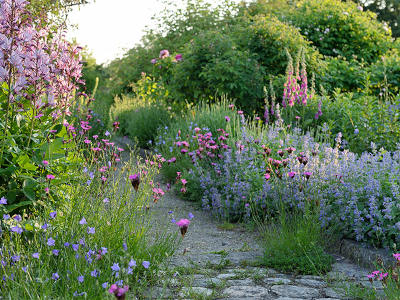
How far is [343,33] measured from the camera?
490 inches

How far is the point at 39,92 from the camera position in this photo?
333 centimetres

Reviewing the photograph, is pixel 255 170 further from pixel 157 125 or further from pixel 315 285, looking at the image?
pixel 157 125

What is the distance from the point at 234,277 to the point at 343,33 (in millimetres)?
10730

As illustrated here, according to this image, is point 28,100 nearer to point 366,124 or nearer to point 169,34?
point 366,124

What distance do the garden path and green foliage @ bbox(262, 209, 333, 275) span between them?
0.08 metres

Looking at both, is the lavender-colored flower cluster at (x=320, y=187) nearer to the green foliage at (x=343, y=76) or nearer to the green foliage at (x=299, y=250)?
the green foliage at (x=299, y=250)

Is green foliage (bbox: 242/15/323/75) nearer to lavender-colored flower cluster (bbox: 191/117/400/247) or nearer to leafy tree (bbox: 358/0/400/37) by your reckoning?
lavender-colored flower cluster (bbox: 191/117/400/247)

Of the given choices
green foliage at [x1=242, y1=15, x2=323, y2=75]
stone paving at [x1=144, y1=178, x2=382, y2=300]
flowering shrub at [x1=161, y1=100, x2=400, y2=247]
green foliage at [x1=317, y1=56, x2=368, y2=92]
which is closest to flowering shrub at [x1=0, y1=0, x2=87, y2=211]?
stone paving at [x1=144, y1=178, x2=382, y2=300]

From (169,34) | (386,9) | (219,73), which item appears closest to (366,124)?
(219,73)

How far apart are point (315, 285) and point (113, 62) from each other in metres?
16.0

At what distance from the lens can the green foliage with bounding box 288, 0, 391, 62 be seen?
12.3 meters

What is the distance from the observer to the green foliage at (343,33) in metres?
12.3

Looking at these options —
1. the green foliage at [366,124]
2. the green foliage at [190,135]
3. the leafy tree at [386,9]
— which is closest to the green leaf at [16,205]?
the green foliage at [190,135]

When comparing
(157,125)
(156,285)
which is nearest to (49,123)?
(156,285)
